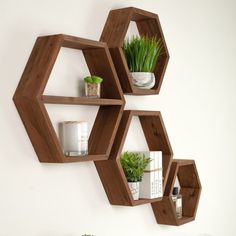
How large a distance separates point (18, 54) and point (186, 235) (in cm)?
148

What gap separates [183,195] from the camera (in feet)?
8.78

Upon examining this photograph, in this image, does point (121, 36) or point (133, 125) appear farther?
point (133, 125)

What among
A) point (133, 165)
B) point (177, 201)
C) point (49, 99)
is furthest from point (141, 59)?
point (177, 201)

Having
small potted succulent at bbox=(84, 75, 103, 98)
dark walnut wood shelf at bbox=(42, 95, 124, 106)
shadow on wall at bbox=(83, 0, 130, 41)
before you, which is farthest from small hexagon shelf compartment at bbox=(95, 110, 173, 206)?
shadow on wall at bbox=(83, 0, 130, 41)

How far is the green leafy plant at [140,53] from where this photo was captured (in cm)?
212

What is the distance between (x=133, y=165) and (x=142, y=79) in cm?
37

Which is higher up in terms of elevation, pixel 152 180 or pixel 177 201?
pixel 152 180

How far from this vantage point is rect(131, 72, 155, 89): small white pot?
2131mm

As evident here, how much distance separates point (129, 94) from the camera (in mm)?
2154

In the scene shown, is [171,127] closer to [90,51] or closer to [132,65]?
[132,65]

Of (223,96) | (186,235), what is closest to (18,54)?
(186,235)

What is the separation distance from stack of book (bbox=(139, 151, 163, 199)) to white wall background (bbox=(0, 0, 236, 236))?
5.0 inches

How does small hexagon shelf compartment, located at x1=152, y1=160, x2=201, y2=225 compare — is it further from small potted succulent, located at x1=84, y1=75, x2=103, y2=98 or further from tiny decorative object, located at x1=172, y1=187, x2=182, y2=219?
small potted succulent, located at x1=84, y1=75, x2=103, y2=98

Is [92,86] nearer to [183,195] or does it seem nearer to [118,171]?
[118,171]
